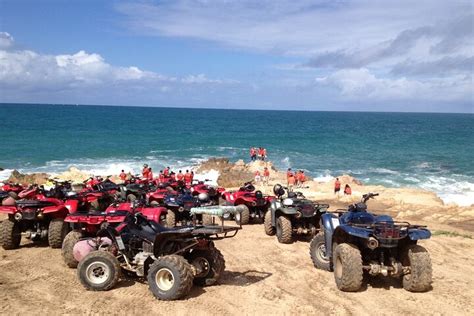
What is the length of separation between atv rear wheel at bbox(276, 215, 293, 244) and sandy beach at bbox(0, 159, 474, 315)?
0.54 ft

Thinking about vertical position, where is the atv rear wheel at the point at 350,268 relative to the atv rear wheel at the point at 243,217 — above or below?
above

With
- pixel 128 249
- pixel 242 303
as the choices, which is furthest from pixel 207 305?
pixel 128 249

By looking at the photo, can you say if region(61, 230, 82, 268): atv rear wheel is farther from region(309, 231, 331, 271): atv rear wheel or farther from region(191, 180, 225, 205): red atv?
region(191, 180, 225, 205): red atv

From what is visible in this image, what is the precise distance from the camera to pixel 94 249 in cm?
801

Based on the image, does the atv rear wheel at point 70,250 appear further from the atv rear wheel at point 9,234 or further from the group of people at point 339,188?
the group of people at point 339,188

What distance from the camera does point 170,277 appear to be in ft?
22.8

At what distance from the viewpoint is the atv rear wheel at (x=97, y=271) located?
7.15 meters

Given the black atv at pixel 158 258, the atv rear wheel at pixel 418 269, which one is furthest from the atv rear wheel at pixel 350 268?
the black atv at pixel 158 258

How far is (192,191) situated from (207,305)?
26.8 feet

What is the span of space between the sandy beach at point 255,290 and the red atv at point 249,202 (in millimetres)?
2272

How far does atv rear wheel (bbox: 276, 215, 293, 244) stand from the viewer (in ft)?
35.4

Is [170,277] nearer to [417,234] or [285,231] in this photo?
[417,234]

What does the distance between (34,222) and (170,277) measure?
4.53 meters

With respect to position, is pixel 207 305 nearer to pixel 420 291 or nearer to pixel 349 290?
pixel 349 290
